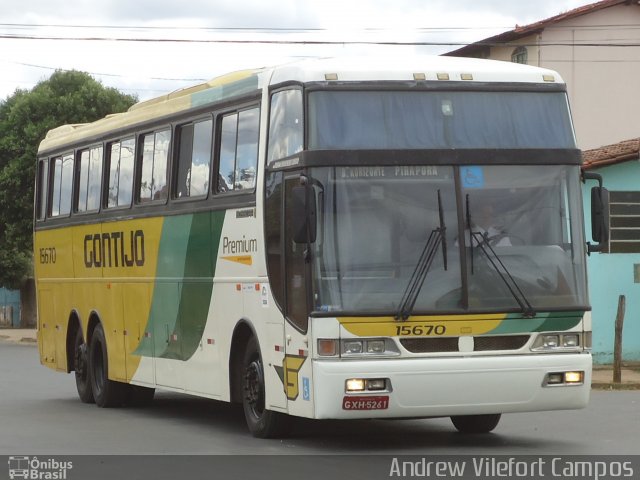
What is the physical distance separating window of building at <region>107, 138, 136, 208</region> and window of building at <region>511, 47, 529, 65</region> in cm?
2387

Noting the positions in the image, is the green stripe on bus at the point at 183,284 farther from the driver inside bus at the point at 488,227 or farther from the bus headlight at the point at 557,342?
the bus headlight at the point at 557,342

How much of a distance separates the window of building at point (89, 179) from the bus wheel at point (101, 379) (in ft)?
5.52

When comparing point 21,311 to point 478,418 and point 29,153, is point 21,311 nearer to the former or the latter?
point 29,153

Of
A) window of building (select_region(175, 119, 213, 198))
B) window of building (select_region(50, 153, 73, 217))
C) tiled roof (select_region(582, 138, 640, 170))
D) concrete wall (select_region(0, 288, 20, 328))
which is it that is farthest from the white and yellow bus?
concrete wall (select_region(0, 288, 20, 328))

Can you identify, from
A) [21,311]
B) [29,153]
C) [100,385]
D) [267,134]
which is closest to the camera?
[267,134]

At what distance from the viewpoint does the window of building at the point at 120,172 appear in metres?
18.7

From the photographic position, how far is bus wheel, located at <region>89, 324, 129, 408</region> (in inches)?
775

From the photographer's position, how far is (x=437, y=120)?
1364 cm

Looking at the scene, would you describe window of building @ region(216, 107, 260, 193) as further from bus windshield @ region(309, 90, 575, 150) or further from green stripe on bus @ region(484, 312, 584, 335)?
green stripe on bus @ region(484, 312, 584, 335)

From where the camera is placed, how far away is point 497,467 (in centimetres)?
1209

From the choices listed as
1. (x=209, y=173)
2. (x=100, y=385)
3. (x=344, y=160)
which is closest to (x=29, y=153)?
(x=100, y=385)

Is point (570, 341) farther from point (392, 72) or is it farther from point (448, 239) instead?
point (392, 72)

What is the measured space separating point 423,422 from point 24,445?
180 inches

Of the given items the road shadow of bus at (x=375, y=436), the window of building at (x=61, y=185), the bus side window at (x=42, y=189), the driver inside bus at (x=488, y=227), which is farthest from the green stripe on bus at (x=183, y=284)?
the bus side window at (x=42, y=189)
